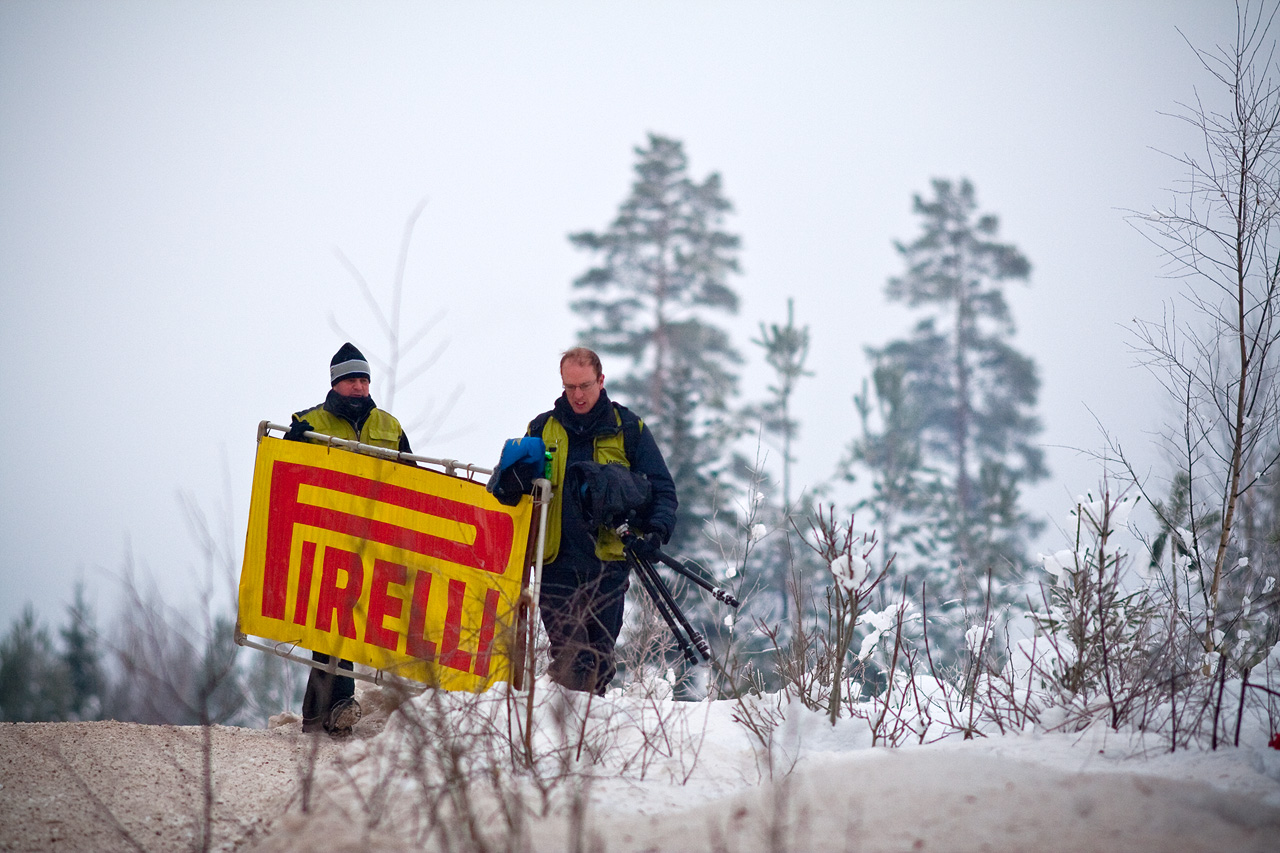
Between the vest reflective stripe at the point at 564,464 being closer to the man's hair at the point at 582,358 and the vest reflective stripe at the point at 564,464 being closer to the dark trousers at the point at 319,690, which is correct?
the man's hair at the point at 582,358

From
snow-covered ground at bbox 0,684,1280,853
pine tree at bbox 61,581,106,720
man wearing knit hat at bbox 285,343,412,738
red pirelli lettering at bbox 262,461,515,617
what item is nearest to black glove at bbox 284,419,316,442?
man wearing knit hat at bbox 285,343,412,738

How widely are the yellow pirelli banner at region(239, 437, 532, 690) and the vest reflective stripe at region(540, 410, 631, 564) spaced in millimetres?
126

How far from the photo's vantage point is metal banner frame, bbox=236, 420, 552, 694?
10.3ft

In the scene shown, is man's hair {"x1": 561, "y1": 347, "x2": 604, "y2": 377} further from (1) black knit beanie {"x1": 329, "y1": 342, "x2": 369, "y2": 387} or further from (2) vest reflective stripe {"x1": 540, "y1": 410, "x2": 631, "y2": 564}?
(1) black knit beanie {"x1": 329, "y1": 342, "x2": 369, "y2": 387}

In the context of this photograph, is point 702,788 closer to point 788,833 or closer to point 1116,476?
point 788,833

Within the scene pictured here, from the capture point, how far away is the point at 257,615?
15.2 ft

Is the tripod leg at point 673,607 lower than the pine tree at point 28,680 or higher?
higher

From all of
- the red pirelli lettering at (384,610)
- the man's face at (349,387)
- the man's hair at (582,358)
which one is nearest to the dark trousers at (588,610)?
the red pirelli lettering at (384,610)

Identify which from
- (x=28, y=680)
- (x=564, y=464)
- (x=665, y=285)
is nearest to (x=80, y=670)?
(x=28, y=680)

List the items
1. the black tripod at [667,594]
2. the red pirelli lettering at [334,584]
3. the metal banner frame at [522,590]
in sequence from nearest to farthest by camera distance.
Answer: the metal banner frame at [522,590]
the black tripod at [667,594]
the red pirelli lettering at [334,584]

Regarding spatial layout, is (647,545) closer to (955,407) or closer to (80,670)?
(955,407)

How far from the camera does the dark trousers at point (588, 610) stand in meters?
3.68

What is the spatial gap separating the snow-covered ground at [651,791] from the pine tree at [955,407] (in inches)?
623

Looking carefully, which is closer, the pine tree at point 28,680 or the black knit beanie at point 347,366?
the black knit beanie at point 347,366
